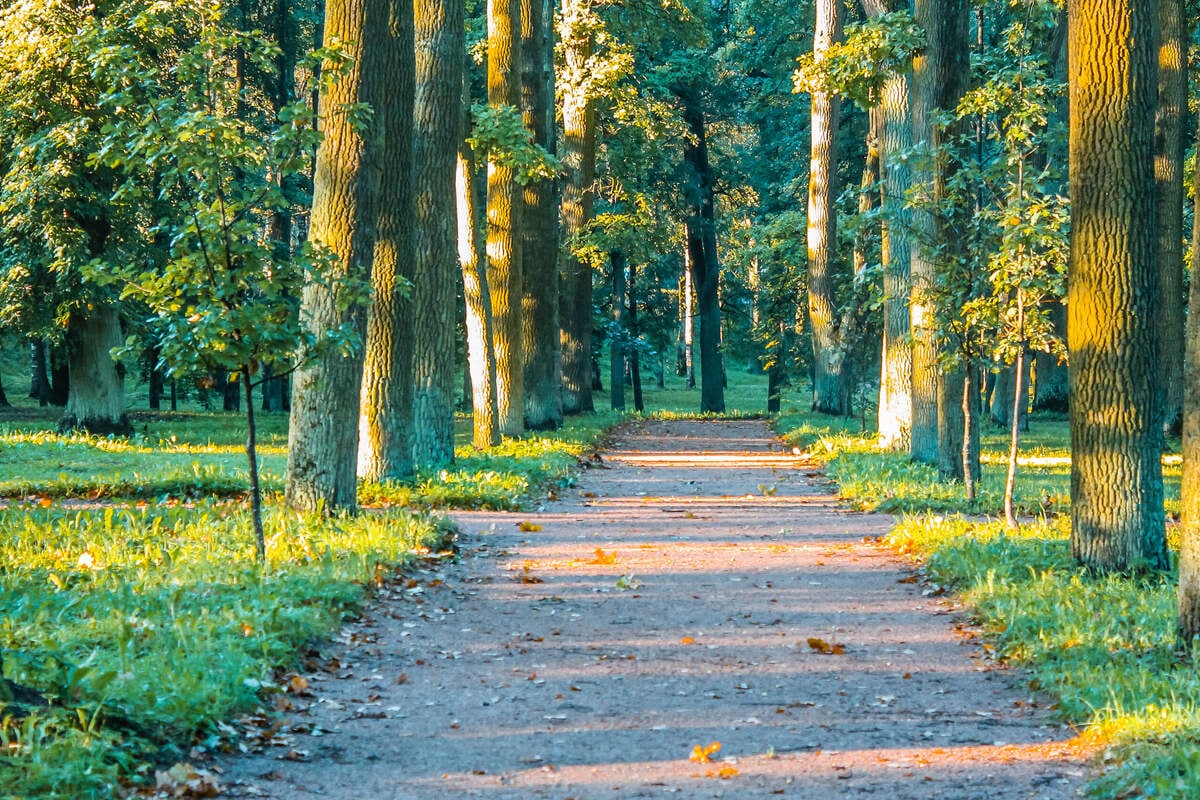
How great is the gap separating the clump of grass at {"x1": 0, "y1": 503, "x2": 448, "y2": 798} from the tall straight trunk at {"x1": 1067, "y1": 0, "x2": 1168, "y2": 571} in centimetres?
551

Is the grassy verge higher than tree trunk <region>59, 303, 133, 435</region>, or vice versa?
tree trunk <region>59, 303, 133, 435</region>

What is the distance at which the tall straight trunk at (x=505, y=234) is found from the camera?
2027 centimetres

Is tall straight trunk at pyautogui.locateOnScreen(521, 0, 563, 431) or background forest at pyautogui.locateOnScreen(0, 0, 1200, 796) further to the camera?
tall straight trunk at pyautogui.locateOnScreen(521, 0, 563, 431)

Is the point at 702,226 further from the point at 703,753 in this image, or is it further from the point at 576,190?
the point at 703,753

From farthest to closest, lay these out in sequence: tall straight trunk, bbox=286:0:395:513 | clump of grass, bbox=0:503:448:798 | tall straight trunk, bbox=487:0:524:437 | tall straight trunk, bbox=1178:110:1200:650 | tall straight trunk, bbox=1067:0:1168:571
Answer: tall straight trunk, bbox=487:0:524:437, tall straight trunk, bbox=286:0:395:513, tall straight trunk, bbox=1067:0:1168:571, tall straight trunk, bbox=1178:110:1200:650, clump of grass, bbox=0:503:448:798

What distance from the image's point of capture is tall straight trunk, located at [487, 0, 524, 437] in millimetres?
20266

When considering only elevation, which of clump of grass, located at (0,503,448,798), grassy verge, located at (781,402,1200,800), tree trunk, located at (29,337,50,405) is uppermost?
tree trunk, located at (29,337,50,405)

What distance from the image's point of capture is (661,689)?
7.21 m

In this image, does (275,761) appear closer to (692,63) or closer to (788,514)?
(788,514)

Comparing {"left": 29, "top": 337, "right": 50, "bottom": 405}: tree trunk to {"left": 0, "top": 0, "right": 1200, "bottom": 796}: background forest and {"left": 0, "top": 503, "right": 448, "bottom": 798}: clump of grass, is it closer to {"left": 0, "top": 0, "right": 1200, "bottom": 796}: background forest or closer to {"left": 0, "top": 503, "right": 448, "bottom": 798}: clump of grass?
{"left": 0, "top": 0, "right": 1200, "bottom": 796}: background forest

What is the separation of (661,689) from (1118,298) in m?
4.75

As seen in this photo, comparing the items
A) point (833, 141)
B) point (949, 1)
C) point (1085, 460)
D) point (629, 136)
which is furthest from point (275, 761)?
point (629, 136)

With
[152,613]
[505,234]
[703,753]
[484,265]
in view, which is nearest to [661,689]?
[703,753]

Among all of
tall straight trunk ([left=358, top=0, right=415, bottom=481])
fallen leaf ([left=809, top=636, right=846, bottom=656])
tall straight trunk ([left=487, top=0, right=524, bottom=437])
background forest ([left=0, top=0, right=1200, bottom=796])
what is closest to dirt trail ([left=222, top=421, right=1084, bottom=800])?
fallen leaf ([left=809, top=636, right=846, bottom=656])
